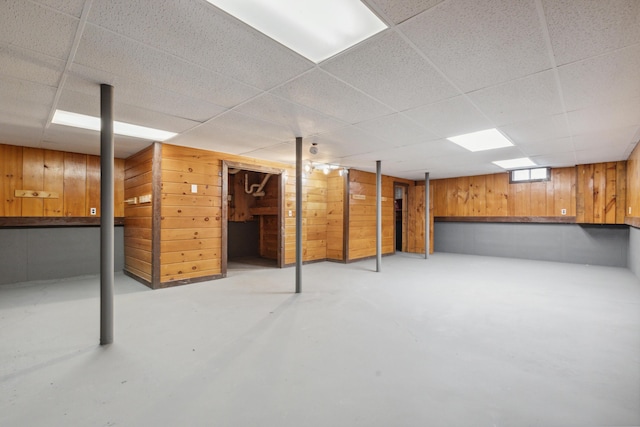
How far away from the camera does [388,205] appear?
289 inches

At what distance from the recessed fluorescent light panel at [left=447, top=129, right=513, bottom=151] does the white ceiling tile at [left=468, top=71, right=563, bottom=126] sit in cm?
57

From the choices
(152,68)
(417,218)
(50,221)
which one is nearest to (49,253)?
(50,221)

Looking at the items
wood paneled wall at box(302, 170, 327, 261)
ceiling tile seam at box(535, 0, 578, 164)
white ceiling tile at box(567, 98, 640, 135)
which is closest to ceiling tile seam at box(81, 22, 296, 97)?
ceiling tile seam at box(535, 0, 578, 164)

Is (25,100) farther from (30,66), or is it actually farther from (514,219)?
(514,219)

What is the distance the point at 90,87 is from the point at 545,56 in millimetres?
3414

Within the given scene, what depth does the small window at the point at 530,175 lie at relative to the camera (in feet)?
21.2

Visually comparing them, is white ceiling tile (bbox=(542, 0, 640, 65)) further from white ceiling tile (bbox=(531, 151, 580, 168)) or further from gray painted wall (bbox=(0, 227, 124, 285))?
gray painted wall (bbox=(0, 227, 124, 285))

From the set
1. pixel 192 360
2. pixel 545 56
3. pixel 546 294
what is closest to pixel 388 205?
pixel 546 294

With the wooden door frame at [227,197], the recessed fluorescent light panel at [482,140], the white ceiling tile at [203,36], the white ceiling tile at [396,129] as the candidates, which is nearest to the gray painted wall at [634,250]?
the recessed fluorescent light panel at [482,140]

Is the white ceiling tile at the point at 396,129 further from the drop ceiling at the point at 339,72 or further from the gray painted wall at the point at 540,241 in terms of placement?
the gray painted wall at the point at 540,241

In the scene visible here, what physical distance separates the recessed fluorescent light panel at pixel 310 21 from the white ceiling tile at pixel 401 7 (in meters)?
0.07

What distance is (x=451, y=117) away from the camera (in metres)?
3.08

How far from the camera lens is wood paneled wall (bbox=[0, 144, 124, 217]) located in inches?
167

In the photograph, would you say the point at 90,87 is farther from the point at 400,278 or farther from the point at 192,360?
the point at 400,278
